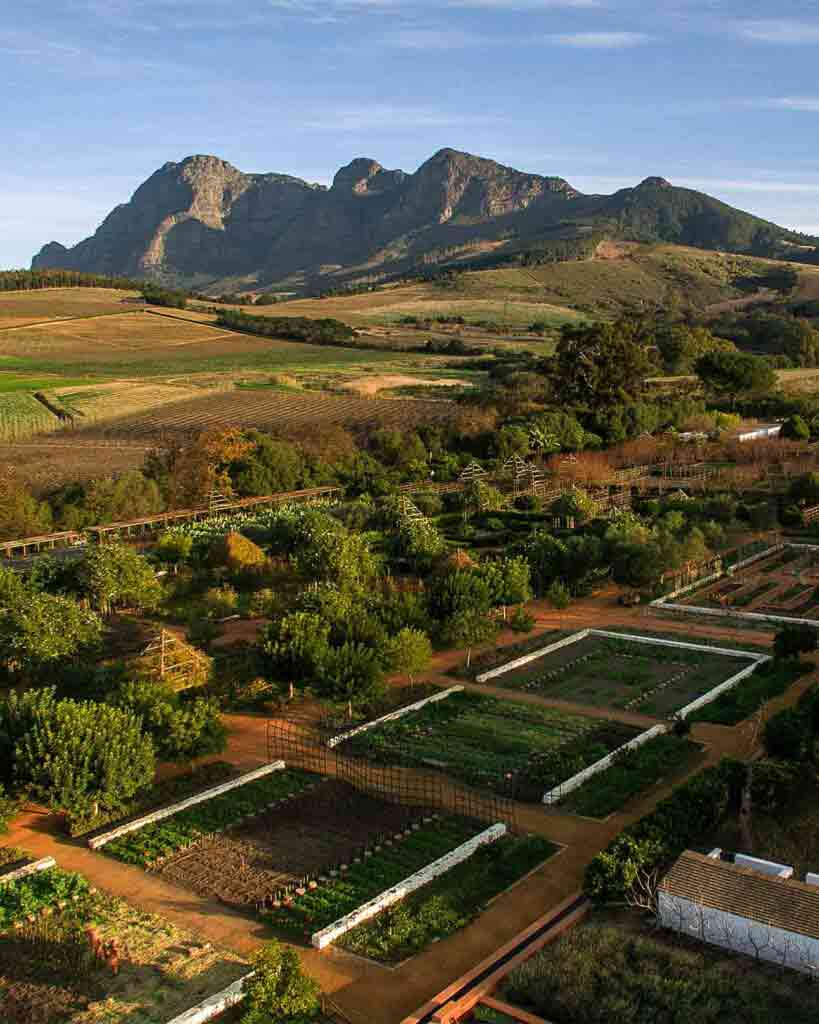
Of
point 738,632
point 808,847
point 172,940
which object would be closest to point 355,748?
point 172,940

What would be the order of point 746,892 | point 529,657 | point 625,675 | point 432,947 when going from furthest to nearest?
point 529,657, point 625,675, point 432,947, point 746,892

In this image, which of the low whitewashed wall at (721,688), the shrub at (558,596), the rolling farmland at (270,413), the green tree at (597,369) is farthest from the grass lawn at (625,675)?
the green tree at (597,369)

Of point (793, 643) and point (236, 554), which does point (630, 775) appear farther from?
point (236, 554)

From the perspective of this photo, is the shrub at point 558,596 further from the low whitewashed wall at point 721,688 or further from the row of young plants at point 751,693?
the row of young plants at point 751,693

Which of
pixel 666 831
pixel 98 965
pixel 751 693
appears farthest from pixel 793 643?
pixel 98 965

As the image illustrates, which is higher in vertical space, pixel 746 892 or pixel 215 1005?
pixel 746 892

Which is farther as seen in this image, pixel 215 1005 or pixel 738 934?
pixel 738 934
